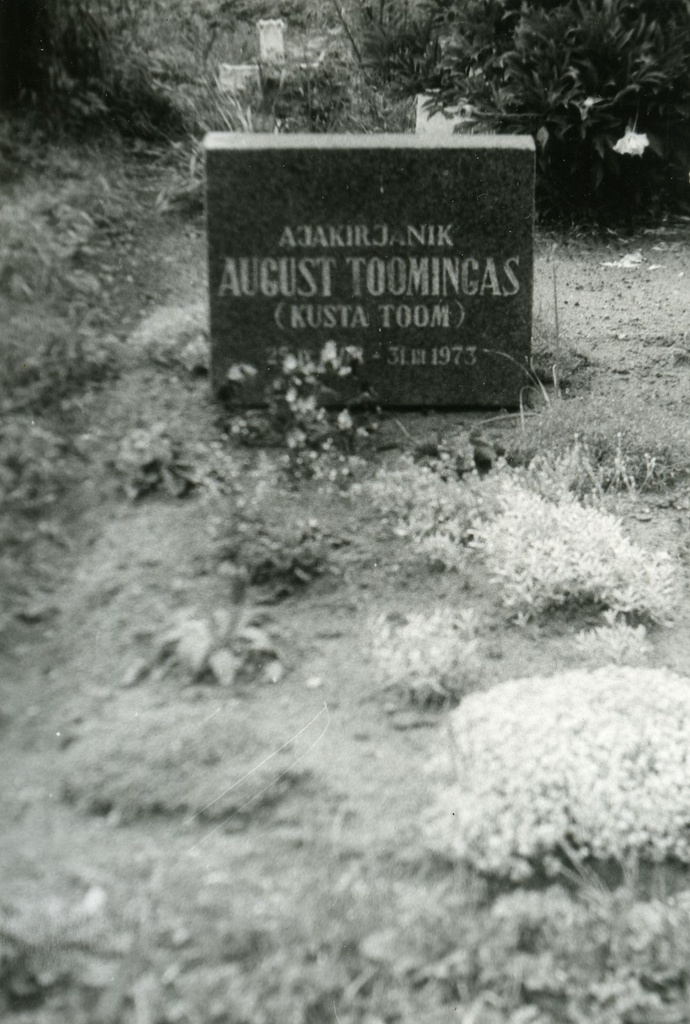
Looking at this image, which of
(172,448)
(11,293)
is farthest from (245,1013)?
(11,293)

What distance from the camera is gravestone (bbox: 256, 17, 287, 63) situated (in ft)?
20.1

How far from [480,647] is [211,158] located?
2.34m

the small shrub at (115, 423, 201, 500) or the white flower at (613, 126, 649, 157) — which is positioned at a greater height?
the white flower at (613, 126, 649, 157)

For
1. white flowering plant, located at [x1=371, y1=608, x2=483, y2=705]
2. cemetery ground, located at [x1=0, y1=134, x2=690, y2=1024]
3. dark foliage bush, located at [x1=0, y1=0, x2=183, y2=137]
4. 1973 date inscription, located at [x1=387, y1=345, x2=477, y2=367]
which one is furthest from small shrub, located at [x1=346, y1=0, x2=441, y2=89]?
white flowering plant, located at [x1=371, y1=608, x2=483, y2=705]

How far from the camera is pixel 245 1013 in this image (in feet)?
7.20

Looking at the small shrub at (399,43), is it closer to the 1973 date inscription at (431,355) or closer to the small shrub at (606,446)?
the 1973 date inscription at (431,355)

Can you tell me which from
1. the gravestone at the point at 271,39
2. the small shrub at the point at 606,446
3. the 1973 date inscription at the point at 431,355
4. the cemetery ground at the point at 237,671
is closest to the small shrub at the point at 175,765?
the cemetery ground at the point at 237,671

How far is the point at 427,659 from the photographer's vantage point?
3.22m

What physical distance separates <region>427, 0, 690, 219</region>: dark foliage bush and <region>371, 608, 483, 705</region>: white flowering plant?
13.3ft

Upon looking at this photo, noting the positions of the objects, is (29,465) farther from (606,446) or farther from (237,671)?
(606,446)

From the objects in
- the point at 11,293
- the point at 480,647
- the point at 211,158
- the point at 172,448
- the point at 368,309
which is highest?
the point at 211,158

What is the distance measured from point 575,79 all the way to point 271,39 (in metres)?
1.79

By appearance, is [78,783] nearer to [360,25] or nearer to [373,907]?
[373,907]

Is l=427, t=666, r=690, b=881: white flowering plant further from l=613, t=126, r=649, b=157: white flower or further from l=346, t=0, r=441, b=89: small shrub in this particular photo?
l=346, t=0, r=441, b=89: small shrub
